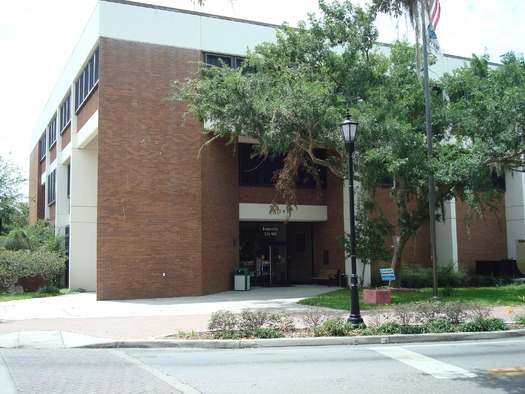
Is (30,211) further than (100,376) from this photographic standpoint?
Yes

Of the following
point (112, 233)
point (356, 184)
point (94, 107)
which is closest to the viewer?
point (112, 233)

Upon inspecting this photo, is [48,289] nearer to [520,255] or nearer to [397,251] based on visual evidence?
[397,251]

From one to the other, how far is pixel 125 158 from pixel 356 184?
34.6ft

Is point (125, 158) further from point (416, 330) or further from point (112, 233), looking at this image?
point (416, 330)

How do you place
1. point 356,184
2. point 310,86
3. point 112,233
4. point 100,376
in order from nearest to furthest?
point 100,376 < point 310,86 < point 112,233 < point 356,184

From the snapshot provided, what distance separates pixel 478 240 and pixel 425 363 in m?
22.9

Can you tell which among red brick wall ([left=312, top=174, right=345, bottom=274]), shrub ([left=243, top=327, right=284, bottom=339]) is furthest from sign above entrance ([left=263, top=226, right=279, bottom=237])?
shrub ([left=243, top=327, right=284, bottom=339])

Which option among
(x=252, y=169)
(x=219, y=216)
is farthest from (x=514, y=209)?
(x=219, y=216)

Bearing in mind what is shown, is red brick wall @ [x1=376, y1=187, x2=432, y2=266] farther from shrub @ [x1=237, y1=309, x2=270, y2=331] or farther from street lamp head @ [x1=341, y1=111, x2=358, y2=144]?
shrub @ [x1=237, y1=309, x2=270, y2=331]

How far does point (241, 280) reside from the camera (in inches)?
972

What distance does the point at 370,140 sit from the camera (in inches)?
713

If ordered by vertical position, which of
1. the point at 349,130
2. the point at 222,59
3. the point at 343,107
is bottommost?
the point at 349,130

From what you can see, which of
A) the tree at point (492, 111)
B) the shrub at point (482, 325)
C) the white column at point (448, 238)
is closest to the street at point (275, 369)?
the shrub at point (482, 325)

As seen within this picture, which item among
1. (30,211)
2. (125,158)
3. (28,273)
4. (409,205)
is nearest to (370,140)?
(125,158)
